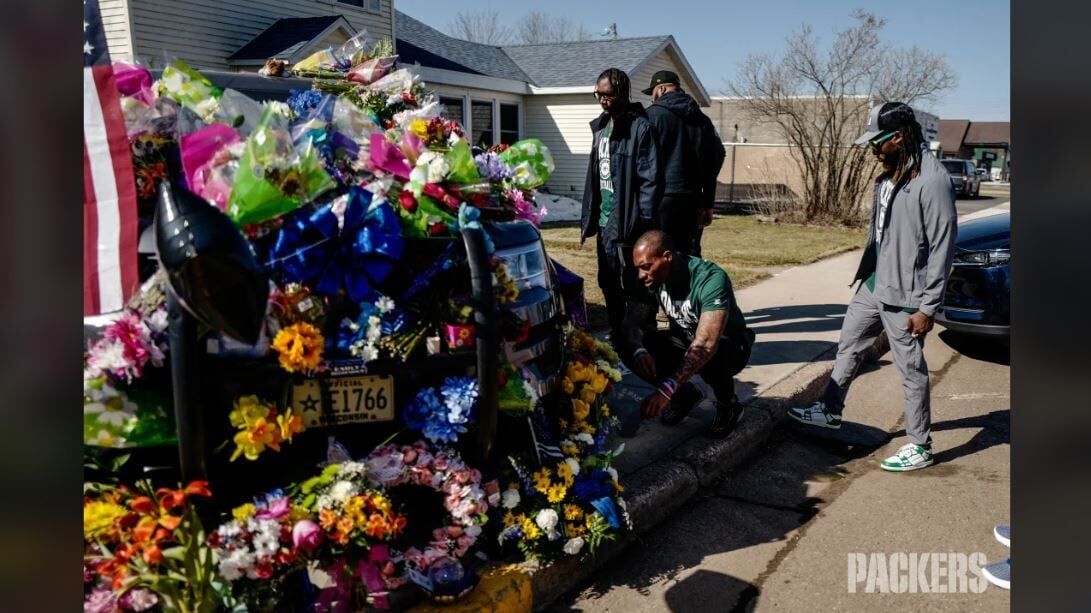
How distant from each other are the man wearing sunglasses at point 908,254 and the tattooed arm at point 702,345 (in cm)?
104

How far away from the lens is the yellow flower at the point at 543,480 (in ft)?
10.9

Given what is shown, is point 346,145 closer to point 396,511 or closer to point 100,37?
point 100,37

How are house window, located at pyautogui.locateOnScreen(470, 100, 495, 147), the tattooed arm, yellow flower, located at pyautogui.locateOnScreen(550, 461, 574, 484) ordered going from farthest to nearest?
house window, located at pyautogui.locateOnScreen(470, 100, 495, 147)
the tattooed arm
yellow flower, located at pyautogui.locateOnScreen(550, 461, 574, 484)

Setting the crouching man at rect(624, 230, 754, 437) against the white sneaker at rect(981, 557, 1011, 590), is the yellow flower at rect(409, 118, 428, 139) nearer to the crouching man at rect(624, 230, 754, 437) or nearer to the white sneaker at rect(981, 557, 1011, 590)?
the crouching man at rect(624, 230, 754, 437)

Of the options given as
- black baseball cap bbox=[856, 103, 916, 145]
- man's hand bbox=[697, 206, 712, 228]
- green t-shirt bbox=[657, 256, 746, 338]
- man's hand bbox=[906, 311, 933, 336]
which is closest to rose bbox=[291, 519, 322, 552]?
green t-shirt bbox=[657, 256, 746, 338]

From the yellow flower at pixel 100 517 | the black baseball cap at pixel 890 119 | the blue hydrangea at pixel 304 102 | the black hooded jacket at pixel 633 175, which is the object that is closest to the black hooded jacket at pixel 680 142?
the black hooded jacket at pixel 633 175

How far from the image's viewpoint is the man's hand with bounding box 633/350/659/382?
4512 millimetres

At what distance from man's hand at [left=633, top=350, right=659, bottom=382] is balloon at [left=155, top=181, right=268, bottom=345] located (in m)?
2.74

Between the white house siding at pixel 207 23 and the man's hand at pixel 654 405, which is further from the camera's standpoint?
the white house siding at pixel 207 23

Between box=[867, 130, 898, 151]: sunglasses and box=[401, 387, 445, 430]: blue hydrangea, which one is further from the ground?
box=[867, 130, 898, 151]: sunglasses

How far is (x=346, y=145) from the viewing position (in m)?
3.12

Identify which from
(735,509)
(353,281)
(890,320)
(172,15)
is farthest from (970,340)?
(172,15)

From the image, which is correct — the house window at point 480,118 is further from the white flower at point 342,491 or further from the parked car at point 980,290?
the white flower at point 342,491

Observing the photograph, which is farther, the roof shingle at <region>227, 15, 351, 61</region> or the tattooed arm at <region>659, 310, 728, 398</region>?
the roof shingle at <region>227, 15, 351, 61</region>
